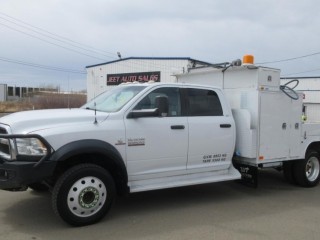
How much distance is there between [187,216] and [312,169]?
3743 millimetres

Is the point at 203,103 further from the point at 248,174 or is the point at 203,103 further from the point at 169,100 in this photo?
the point at 248,174

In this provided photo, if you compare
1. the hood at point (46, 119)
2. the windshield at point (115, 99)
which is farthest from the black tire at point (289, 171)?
the hood at point (46, 119)

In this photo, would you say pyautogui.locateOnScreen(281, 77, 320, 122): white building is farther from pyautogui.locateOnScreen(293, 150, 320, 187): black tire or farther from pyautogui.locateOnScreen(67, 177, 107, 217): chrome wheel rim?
pyautogui.locateOnScreen(67, 177, 107, 217): chrome wheel rim

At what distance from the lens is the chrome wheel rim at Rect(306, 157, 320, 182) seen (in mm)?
8150

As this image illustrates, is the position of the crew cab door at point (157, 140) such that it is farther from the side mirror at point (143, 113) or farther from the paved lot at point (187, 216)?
the paved lot at point (187, 216)

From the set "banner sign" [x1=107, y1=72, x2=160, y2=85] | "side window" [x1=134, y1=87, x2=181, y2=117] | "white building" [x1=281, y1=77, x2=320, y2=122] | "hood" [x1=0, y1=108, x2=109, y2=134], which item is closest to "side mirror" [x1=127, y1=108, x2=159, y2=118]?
"side window" [x1=134, y1=87, x2=181, y2=117]

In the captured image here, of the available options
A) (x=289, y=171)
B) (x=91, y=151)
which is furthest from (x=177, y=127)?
(x=289, y=171)

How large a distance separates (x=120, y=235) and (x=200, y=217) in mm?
1367

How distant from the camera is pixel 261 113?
7035 mm

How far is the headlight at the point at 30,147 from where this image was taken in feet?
16.3

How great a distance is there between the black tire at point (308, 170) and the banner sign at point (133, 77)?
26067mm

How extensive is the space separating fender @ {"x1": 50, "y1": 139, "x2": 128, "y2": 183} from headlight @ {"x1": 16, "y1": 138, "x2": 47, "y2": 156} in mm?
163

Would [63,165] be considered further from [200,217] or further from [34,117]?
[200,217]

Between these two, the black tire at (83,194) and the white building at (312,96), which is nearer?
the black tire at (83,194)
